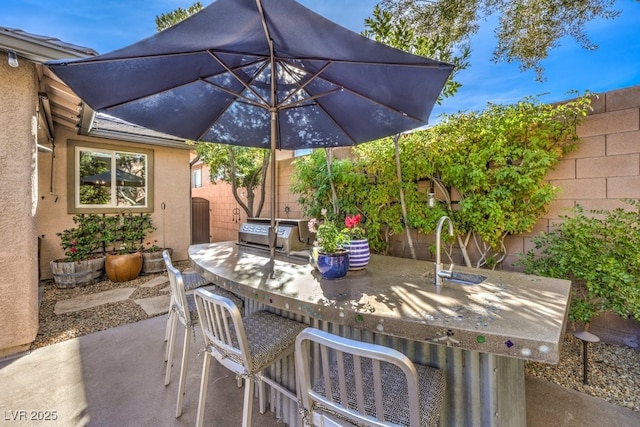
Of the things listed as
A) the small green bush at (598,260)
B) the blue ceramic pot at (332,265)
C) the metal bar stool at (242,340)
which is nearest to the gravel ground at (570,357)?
the small green bush at (598,260)

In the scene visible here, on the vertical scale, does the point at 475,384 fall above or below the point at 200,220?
below

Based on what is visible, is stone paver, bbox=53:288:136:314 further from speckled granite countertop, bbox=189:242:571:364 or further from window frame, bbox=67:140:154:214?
speckled granite countertop, bbox=189:242:571:364

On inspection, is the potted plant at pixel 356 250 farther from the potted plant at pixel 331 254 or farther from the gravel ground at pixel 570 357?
the gravel ground at pixel 570 357

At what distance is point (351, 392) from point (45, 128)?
20.1 ft

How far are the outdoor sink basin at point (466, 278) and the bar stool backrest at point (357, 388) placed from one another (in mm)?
670

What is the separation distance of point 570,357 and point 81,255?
24.0ft

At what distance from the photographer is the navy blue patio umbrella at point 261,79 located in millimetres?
1439

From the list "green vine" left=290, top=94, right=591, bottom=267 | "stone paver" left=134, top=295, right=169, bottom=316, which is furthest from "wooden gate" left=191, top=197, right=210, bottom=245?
"green vine" left=290, top=94, right=591, bottom=267

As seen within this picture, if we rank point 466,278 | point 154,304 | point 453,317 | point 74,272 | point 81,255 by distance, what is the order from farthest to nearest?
1. point 81,255
2. point 74,272
3. point 154,304
4. point 466,278
5. point 453,317

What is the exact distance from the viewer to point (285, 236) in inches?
89.8

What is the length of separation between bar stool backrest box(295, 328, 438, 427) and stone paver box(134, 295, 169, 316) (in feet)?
11.2

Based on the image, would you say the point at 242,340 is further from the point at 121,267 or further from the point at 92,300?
the point at 121,267

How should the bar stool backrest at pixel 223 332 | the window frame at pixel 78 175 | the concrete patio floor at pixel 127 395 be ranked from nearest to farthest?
1. the bar stool backrest at pixel 223 332
2. the concrete patio floor at pixel 127 395
3. the window frame at pixel 78 175

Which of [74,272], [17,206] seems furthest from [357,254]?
[74,272]
